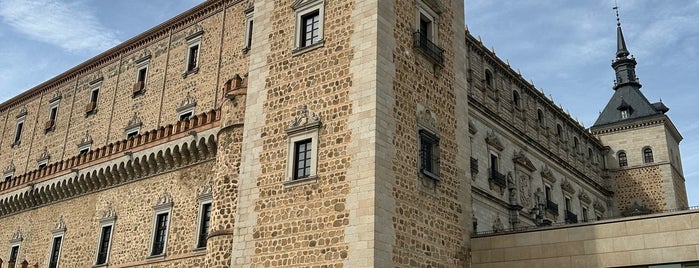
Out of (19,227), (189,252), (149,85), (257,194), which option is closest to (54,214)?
(19,227)

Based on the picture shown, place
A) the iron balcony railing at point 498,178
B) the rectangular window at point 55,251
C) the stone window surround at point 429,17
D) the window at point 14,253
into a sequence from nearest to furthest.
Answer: the stone window surround at point 429,17, the rectangular window at point 55,251, the window at point 14,253, the iron balcony railing at point 498,178

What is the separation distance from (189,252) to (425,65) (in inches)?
371

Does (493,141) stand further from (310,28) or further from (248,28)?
(310,28)

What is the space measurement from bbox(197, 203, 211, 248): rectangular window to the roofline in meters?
9.65

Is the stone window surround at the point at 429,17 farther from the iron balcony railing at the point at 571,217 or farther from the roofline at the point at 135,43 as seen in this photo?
the iron balcony railing at the point at 571,217

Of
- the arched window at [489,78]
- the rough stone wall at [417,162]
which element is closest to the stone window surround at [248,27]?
the rough stone wall at [417,162]

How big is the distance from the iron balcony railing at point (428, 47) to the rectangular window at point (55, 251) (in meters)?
17.2

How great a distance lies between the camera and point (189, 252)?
20.9 meters

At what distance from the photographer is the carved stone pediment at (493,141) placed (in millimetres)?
30056

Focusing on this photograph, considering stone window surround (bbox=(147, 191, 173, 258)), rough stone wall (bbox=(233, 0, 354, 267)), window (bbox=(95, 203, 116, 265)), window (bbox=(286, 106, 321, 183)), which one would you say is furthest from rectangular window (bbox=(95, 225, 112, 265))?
window (bbox=(286, 106, 321, 183))

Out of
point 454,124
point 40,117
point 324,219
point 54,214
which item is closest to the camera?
point 324,219

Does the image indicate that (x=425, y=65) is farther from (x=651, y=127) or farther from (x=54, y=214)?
(x=651, y=127)

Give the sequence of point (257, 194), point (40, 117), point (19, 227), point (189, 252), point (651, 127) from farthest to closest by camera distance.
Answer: point (651, 127), point (40, 117), point (19, 227), point (189, 252), point (257, 194)

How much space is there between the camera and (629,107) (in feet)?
155
